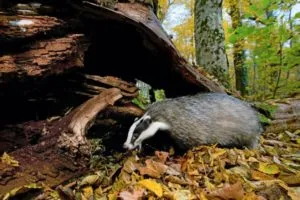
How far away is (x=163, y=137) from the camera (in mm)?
3293

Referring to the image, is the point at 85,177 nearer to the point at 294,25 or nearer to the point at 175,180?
the point at 175,180

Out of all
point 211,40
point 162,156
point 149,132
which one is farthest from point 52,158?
point 211,40

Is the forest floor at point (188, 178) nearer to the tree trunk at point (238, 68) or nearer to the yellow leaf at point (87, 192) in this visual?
the yellow leaf at point (87, 192)

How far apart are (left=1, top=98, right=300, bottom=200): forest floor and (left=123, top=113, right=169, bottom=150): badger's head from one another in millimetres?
92

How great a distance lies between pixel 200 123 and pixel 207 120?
9 centimetres

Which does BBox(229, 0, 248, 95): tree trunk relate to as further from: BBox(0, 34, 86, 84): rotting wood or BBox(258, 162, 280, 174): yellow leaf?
BBox(0, 34, 86, 84): rotting wood

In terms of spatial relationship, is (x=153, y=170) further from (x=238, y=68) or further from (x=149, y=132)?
(x=238, y=68)

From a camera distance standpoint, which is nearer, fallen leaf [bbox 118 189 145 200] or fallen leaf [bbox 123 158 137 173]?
fallen leaf [bbox 118 189 145 200]

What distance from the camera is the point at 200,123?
3.31 m

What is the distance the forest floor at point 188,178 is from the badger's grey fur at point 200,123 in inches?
6.9

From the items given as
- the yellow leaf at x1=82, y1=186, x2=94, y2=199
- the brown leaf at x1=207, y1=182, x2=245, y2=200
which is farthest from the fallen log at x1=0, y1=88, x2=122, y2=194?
the brown leaf at x1=207, y1=182, x2=245, y2=200

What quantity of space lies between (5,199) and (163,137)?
1706 millimetres

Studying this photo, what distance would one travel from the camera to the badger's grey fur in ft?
10.4

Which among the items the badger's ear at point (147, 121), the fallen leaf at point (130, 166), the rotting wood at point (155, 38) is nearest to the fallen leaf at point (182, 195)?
the fallen leaf at point (130, 166)
